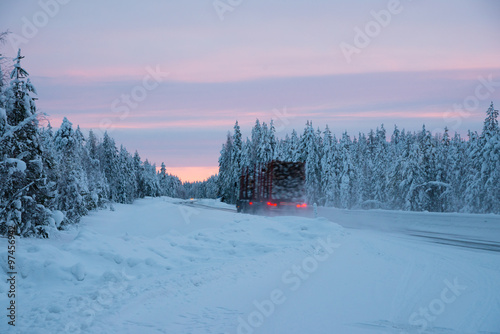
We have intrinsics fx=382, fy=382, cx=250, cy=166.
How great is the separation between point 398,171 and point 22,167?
49.1 meters

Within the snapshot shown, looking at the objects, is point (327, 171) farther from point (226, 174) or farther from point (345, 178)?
point (226, 174)

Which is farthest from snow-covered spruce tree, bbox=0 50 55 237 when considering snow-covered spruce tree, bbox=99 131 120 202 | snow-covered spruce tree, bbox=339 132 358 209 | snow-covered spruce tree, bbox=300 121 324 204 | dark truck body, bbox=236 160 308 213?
snow-covered spruce tree, bbox=99 131 120 202

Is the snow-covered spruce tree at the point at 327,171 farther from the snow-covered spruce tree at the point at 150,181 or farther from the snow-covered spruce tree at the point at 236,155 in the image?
the snow-covered spruce tree at the point at 150,181

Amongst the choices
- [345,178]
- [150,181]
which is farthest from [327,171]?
[150,181]

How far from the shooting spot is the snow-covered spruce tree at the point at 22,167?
11.1 m

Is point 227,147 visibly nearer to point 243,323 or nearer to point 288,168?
point 288,168

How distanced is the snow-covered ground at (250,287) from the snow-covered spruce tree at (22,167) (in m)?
3.44

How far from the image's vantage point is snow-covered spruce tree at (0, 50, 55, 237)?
11086mm

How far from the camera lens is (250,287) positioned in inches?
272

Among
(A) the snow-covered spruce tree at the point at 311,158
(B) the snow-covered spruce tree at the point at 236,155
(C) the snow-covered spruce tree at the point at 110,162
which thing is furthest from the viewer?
(C) the snow-covered spruce tree at the point at 110,162

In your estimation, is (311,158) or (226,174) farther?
(226,174)

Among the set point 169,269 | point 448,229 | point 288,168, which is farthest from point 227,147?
point 169,269

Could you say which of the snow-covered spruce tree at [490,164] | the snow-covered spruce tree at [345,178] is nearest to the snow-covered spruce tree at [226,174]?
the snow-covered spruce tree at [345,178]

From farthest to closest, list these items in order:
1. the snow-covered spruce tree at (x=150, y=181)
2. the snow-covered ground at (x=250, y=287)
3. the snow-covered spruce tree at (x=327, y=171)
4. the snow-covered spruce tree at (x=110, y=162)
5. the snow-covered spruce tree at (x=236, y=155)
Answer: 1. the snow-covered spruce tree at (x=150, y=181)
2. the snow-covered spruce tree at (x=110, y=162)
3. the snow-covered spruce tree at (x=236, y=155)
4. the snow-covered spruce tree at (x=327, y=171)
5. the snow-covered ground at (x=250, y=287)
